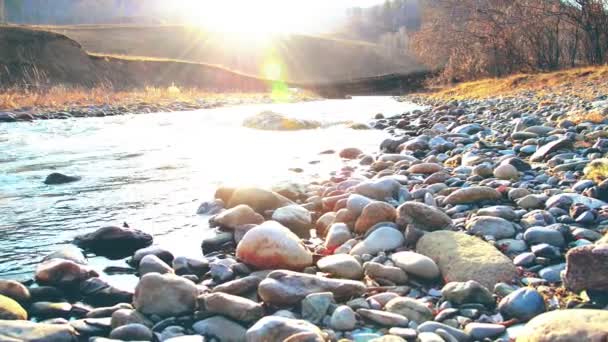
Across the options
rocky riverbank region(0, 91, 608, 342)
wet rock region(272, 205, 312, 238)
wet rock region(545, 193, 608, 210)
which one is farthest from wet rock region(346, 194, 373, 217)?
wet rock region(545, 193, 608, 210)

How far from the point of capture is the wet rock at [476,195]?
356 cm

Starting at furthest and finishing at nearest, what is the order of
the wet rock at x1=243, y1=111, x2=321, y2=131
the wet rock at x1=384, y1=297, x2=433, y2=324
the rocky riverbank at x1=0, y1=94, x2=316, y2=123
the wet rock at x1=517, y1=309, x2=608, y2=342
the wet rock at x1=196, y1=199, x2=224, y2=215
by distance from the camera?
the rocky riverbank at x1=0, y1=94, x2=316, y2=123
the wet rock at x1=243, y1=111, x2=321, y2=131
the wet rock at x1=196, y1=199, x2=224, y2=215
the wet rock at x1=384, y1=297, x2=433, y2=324
the wet rock at x1=517, y1=309, x2=608, y2=342

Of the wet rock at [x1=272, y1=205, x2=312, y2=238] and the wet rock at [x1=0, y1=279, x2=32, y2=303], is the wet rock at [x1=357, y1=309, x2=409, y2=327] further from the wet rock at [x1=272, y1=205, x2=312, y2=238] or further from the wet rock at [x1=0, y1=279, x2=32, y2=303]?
the wet rock at [x1=0, y1=279, x2=32, y2=303]

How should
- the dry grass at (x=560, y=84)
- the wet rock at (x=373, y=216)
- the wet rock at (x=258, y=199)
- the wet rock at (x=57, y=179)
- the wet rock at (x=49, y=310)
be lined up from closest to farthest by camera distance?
the wet rock at (x=49, y=310) < the wet rock at (x=373, y=216) < the wet rock at (x=258, y=199) < the wet rock at (x=57, y=179) < the dry grass at (x=560, y=84)

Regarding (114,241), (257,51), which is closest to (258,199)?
(114,241)

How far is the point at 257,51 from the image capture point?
284 feet

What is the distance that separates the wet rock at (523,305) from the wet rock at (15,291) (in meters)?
2.11

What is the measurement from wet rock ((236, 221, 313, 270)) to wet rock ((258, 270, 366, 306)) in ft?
1.07

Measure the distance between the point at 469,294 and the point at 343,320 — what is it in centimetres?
57

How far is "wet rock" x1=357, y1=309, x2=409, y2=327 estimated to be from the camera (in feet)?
6.49

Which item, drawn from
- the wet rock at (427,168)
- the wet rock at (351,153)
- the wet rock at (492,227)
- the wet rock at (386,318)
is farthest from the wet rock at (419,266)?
the wet rock at (351,153)

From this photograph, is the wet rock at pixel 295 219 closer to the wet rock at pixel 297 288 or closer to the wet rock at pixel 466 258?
the wet rock at pixel 466 258

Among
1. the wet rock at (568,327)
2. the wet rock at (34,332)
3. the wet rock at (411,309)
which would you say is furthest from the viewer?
the wet rock at (411,309)

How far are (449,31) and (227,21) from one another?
266 feet
